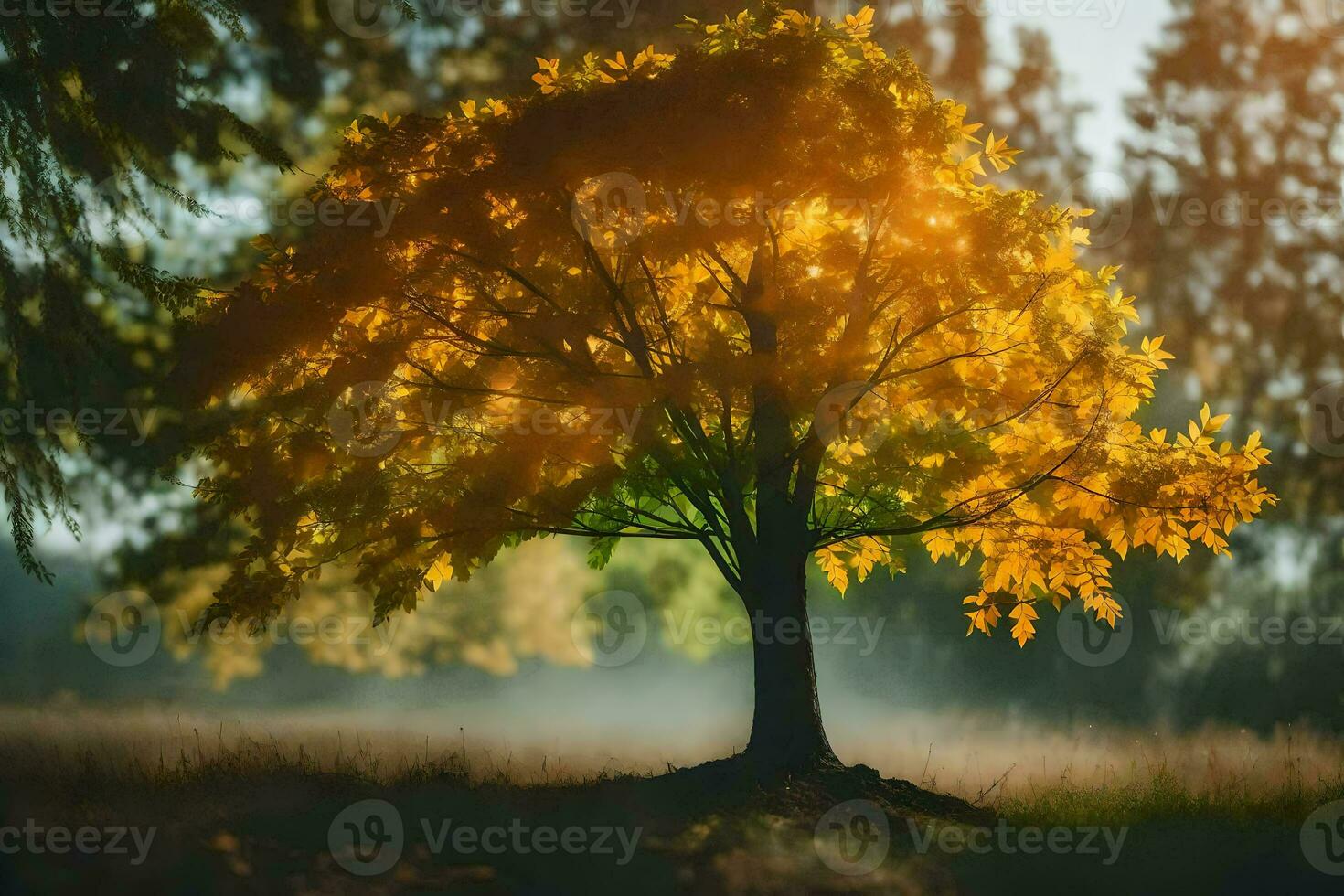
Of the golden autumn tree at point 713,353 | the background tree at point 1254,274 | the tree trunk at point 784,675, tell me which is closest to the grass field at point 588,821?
the tree trunk at point 784,675

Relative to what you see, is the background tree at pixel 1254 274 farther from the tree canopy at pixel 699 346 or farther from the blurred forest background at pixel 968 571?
the tree canopy at pixel 699 346

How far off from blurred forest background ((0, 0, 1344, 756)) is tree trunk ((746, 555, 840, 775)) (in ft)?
20.5

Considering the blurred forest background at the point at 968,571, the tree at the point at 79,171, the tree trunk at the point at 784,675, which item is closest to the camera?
the tree at the point at 79,171

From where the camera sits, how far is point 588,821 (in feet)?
30.9

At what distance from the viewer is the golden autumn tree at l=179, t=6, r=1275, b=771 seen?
27.5ft

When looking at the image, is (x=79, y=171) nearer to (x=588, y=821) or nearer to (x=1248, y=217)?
(x=588, y=821)

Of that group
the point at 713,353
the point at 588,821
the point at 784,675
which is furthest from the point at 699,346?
the point at 588,821

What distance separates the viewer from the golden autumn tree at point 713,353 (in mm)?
8391

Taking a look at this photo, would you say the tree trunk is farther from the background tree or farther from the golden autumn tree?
the background tree

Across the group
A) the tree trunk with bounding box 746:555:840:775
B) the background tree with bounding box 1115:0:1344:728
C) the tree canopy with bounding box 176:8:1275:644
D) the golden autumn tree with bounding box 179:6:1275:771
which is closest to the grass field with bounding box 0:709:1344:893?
the tree trunk with bounding box 746:555:840:775

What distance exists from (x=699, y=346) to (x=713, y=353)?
1.26 meters

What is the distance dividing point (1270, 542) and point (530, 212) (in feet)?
51.0

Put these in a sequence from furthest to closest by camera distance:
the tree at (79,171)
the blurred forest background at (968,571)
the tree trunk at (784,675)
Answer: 1. the blurred forest background at (968,571)
2. the tree trunk at (784,675)
3. the tree at (79,171)

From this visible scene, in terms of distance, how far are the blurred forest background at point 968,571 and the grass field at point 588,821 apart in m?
4.70
